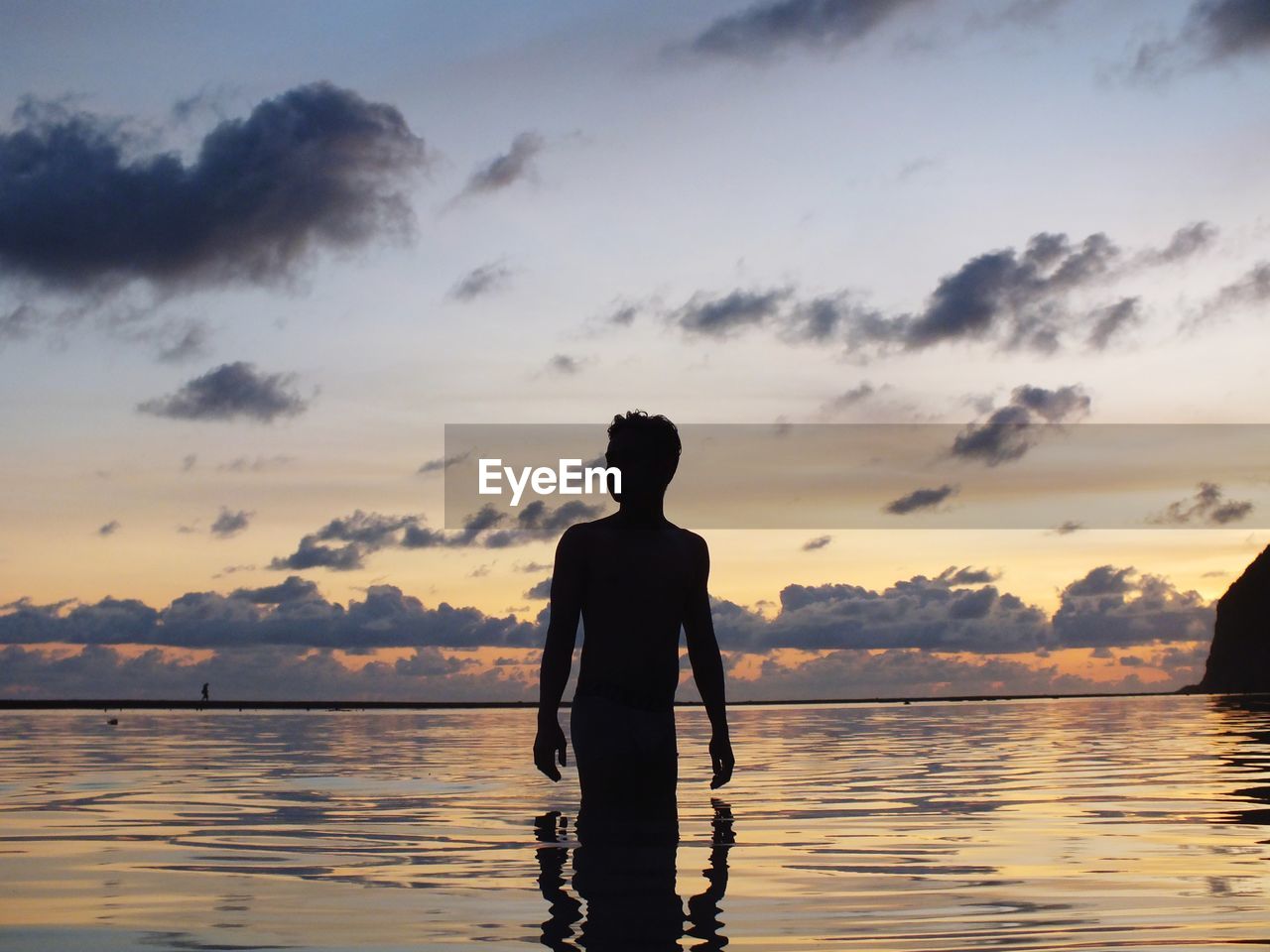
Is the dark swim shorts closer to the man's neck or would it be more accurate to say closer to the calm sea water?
the calm sea water

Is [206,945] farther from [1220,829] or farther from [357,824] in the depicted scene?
[1220,829]

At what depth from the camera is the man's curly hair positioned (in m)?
7.20

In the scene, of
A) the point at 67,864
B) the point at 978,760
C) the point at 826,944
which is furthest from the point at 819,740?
the point at 826,944

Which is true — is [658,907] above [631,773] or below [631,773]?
below

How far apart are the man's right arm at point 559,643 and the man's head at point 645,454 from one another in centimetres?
38

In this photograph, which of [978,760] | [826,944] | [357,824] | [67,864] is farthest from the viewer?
[978,760]

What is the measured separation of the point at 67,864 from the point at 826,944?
572cm

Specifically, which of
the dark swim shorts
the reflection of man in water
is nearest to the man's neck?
the reflection of man in water

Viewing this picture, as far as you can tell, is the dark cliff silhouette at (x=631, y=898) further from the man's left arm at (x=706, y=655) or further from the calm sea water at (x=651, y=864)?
the man's left arm at (x=706, y=655)

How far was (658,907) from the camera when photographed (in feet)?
22.4

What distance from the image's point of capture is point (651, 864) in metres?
7.50

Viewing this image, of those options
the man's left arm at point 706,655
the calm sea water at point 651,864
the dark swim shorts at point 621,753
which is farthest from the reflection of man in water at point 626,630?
the calm sea water at point 651,864

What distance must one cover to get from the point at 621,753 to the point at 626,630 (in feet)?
2.03

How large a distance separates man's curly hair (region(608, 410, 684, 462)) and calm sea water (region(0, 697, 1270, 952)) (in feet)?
6.78
